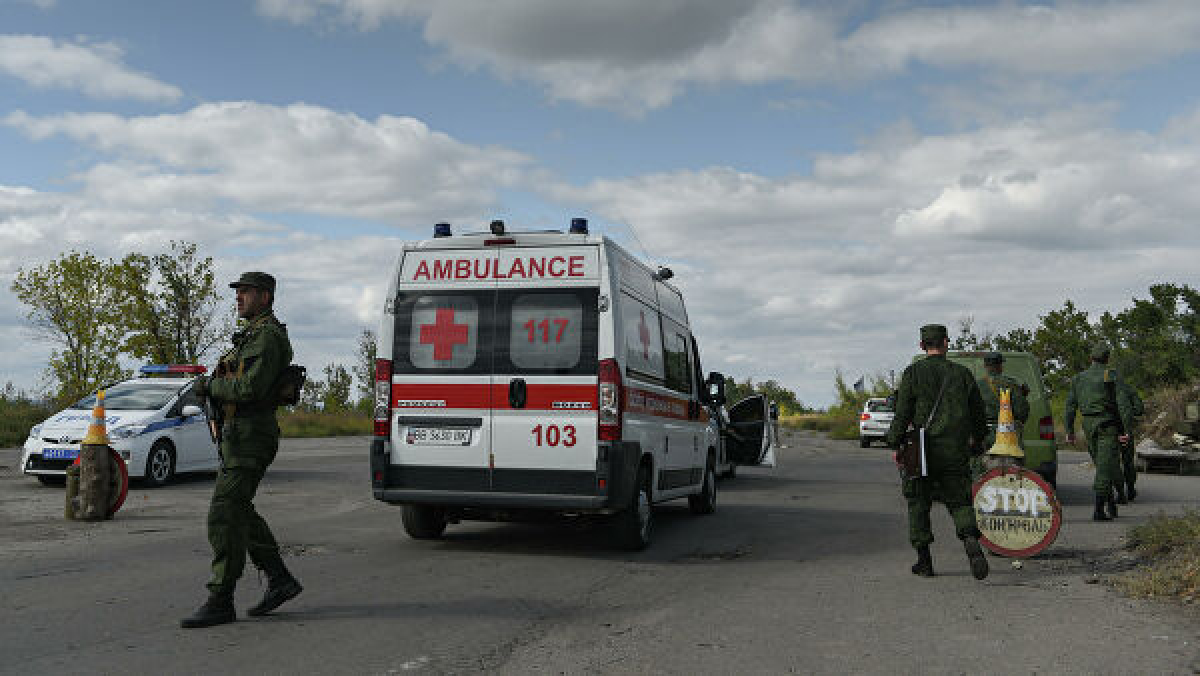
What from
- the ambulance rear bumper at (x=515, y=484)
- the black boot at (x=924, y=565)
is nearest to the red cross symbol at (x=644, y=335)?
the ambulance rear bumper at (x=515, y=484)

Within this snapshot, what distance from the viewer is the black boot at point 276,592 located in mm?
6211

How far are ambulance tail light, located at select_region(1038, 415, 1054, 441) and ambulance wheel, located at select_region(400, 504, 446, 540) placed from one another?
789 centimetres

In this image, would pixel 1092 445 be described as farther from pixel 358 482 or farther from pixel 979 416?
pixel 358 482

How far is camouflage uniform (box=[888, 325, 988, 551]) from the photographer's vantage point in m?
7.82

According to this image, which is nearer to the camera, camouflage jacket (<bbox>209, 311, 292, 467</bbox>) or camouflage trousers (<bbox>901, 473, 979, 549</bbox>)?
camouflage jacket (<bbox>209, 311, 292, 467</bbox>)

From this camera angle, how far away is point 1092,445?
1195cm

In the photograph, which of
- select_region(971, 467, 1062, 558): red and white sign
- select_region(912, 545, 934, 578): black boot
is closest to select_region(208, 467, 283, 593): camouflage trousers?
select_region(912, 545, 934, 578): black boot

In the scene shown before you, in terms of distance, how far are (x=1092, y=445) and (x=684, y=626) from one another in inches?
306

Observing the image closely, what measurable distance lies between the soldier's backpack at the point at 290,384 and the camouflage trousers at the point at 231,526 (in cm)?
45

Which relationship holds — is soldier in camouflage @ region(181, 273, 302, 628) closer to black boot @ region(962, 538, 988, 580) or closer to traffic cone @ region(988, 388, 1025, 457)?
black boot @ region(962, 538, 988, 580)

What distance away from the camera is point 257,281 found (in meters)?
6.38

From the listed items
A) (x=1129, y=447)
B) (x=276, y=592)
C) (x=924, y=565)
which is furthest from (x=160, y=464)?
(x=1129, y=447)

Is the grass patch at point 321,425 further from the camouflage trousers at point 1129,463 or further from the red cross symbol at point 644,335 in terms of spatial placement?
the red cross symbol at point 644,335

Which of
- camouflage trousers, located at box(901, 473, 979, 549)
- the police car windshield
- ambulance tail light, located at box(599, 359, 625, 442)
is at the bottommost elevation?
camouflage trousers, located at box(901, 473, 979, 549)
